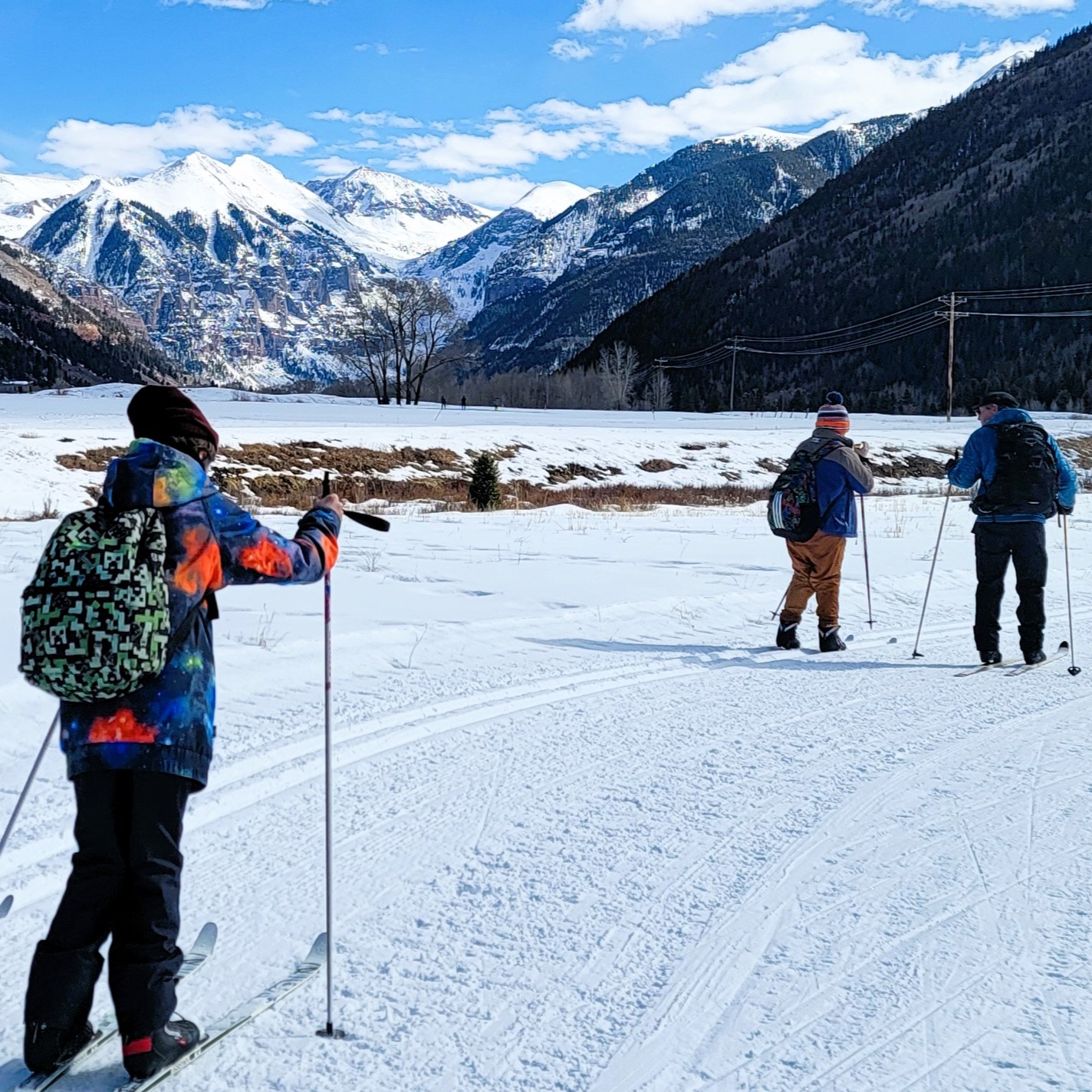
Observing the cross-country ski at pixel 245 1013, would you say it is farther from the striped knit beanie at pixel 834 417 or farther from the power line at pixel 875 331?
the power line at pixel 875 331

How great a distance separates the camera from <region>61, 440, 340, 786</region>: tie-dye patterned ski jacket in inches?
98.9

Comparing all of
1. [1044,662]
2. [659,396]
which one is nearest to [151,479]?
[1044,662]

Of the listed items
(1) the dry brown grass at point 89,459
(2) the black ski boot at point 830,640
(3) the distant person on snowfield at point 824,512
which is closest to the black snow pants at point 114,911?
(3) the distant person on snowfield at point 824,512

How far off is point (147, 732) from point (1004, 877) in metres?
3.24

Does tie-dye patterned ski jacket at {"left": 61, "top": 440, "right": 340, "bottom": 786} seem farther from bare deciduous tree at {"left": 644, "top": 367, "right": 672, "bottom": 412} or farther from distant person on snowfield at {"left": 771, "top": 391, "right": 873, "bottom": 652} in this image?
Result: bare deciduous tree at {"left": 644, "top": 367, "right": 672, "bottom": 412}

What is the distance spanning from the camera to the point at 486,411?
50375 millimetres

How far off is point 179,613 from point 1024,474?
7.09 meters

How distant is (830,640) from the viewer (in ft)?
26.8

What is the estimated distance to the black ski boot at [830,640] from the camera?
8.18m

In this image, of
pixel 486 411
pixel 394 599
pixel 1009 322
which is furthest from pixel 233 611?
pixel 1009 322

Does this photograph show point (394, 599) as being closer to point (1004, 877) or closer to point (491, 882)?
point (491, 882)

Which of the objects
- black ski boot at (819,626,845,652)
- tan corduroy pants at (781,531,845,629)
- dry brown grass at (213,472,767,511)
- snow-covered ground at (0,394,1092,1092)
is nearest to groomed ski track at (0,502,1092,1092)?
snow-covered ground at (0,394,1092,1092)

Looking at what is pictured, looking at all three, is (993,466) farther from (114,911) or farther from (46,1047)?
(46,1047)

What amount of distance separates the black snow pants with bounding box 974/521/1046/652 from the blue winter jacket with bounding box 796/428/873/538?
3.36ft
